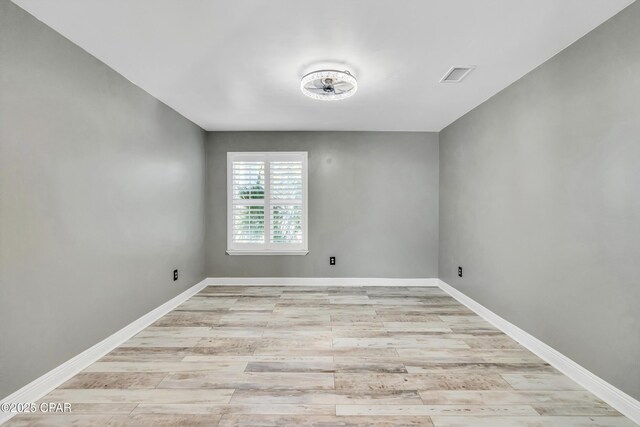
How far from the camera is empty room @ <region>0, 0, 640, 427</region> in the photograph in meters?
1.73

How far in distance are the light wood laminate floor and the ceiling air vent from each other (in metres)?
2.32

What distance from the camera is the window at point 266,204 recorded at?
14.8 ft

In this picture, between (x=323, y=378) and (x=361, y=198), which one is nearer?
(x=323, y=378)

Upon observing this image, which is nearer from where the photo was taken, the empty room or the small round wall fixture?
the empty room

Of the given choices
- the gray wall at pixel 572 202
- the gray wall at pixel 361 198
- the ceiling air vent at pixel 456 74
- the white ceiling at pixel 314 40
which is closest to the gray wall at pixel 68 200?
the white ceiling at pixel 314 40

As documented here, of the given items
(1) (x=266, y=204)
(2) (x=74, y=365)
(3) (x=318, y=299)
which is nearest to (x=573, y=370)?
(3) (x=318, y=299)

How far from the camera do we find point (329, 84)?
2613 millimetres

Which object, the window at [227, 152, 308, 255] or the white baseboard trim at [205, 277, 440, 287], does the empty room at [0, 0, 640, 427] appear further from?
the window at [227, 152, 308, 255]

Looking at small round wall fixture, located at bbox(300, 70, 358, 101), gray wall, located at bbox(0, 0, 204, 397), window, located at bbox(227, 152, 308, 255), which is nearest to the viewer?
gray wall, located at bbox(0, 0, 204, 397)

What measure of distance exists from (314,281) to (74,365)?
9.62 feet

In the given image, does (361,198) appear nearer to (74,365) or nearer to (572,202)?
(572,202)

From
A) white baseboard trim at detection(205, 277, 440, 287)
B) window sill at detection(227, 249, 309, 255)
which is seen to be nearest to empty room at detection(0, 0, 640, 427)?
white baseboard trim at detection(205, 277, 440, 287)

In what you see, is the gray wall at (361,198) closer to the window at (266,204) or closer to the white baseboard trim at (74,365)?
the window at (266,204)

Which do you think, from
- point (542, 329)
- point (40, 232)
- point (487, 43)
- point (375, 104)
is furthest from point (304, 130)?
point (542, 329)
